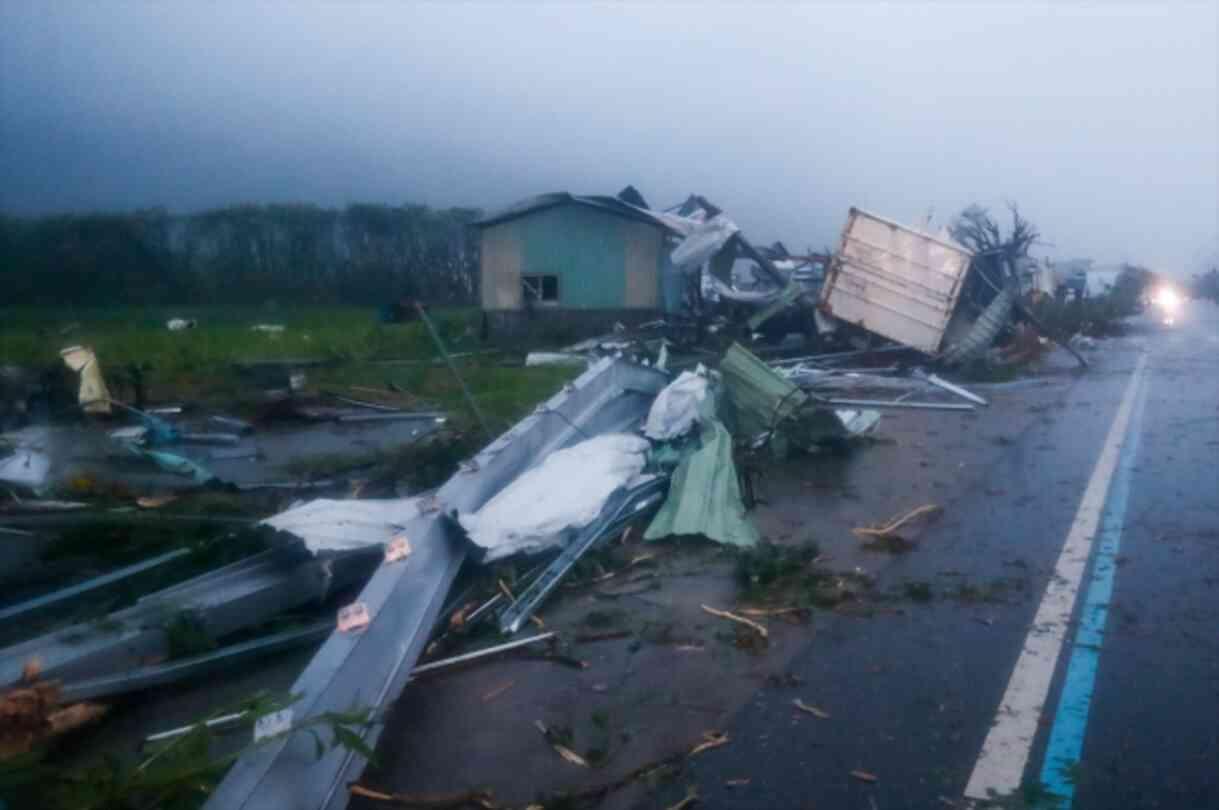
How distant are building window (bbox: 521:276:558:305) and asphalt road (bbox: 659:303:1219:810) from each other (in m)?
19.4

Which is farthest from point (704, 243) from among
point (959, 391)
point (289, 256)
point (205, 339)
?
point (289, 256)

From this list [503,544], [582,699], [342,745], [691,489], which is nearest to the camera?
[342,745]

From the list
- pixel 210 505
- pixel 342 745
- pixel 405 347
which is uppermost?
pixel 342 745

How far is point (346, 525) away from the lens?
635cm

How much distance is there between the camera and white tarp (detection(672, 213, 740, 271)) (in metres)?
24.1

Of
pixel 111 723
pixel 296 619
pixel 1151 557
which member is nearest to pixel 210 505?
pixel 296 619

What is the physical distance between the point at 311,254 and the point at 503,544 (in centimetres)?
3915

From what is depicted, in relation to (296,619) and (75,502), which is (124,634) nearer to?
(296,619)

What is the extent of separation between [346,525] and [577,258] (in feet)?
72.9

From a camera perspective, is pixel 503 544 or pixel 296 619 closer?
pixel 296 619

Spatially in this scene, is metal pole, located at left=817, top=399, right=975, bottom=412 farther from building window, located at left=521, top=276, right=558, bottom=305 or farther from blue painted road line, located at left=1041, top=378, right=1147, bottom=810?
building window, located at left=521, top=276, right=558, bottom=305

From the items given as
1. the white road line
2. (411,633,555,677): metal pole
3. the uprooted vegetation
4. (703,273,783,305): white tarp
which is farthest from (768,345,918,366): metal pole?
(411,633,555,677): metal pole

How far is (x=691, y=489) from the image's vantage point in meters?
8.59

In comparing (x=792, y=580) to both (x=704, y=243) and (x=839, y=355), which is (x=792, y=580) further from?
(x=704, y=243)
